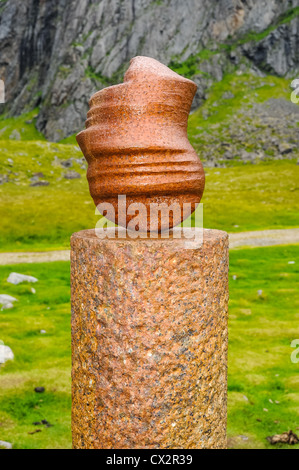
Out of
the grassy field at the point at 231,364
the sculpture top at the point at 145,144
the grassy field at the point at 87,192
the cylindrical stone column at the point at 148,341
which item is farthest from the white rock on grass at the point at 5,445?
the grassy field at the point at 87,192

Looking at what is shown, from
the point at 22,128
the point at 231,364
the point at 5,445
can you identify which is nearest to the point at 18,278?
the point at 231,364

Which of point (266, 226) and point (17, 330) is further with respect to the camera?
point (266, 226)

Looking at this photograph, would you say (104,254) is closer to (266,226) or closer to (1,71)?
(266,226)

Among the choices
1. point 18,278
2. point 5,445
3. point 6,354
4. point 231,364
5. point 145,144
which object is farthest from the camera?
point 18,278

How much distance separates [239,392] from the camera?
10.7 meters

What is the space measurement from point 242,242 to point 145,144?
93.6 feet

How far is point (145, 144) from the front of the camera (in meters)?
5.79

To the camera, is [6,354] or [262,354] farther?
[262,354]

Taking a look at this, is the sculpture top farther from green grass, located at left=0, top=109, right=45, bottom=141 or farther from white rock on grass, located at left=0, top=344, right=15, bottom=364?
green grass, located at left=0, top=109, right=45, bottom=141

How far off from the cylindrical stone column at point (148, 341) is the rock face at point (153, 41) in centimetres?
13149

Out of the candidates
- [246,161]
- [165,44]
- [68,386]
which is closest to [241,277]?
[68,386]

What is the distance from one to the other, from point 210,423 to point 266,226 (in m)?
37.7

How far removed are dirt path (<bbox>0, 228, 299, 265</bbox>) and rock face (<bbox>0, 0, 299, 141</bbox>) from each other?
3966 inches

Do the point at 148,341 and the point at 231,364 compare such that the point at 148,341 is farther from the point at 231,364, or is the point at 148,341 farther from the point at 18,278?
the point at 18,278
